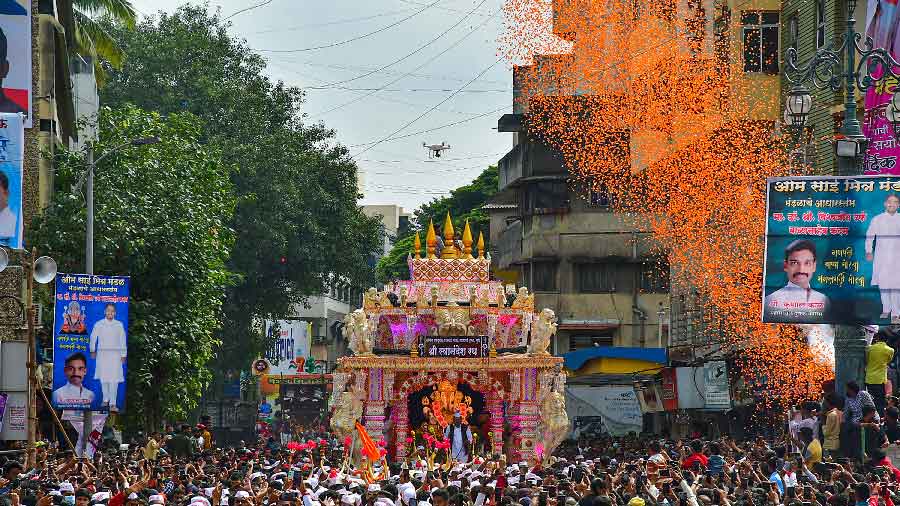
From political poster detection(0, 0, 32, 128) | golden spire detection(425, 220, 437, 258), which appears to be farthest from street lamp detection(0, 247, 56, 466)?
golden spire detection(425, 220, 437, 258)

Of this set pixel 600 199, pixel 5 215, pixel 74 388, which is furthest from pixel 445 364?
pixel 600 199

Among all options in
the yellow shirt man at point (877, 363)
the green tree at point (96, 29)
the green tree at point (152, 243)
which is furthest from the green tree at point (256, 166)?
the yellow shirt man at point (877, 363)

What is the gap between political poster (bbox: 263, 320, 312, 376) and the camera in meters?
66.6

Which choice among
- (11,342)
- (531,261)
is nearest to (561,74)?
(531,261)

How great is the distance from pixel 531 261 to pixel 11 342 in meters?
30.5

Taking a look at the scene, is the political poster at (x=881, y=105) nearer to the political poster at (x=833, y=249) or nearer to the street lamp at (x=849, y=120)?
the street lamp at (x=849, y=120)

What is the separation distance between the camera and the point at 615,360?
48.6 meters

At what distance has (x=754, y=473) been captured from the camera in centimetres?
2055

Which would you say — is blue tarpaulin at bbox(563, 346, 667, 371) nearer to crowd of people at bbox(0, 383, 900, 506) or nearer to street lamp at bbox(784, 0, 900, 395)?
crowd of people at bbox(0, 383, 900, 506)

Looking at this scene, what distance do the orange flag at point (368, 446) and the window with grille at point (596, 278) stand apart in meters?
21.5

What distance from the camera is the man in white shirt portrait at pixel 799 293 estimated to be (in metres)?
23.3

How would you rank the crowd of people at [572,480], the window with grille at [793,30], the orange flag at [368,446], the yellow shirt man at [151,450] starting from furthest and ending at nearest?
the window with grille at [793,30], the orange flag at [368,446], the yellow shirt man at [151,450], the crowd of people at [572,480]

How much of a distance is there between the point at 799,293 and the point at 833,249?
2.46ft

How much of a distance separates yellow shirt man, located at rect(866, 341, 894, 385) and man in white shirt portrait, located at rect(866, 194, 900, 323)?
1775mm
